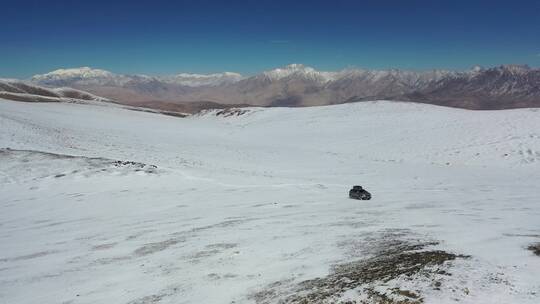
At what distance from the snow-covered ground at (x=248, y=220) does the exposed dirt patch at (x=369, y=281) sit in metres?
0.11

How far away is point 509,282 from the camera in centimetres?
823

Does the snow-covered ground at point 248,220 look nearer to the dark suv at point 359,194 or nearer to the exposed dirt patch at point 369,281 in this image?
the exposed dirt patch at point 369,281

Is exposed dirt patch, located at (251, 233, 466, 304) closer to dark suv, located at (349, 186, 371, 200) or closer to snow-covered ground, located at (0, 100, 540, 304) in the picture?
snow-covered ground, located at (0, 100, 540, 304)

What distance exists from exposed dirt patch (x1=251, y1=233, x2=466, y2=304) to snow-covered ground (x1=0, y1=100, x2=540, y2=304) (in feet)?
0.36

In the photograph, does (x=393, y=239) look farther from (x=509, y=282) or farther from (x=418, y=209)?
(x=418, y=209)

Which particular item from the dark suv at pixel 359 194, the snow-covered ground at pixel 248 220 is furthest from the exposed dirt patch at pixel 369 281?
the dark suv at pixel 359 194

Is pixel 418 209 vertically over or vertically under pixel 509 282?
under

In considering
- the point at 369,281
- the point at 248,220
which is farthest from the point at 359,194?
the point at 369,281

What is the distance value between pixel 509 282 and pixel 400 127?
58488 mm

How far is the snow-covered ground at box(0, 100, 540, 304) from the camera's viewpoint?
10.1m

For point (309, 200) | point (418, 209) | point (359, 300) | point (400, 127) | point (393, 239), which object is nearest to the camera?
point (359, 300)

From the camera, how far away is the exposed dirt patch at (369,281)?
8211mm

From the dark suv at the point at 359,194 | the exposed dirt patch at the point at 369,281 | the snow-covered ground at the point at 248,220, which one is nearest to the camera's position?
the exposed dirt patch at the point at 369,281

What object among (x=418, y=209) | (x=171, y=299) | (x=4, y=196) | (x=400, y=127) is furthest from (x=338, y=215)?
(x=400, y=127)
